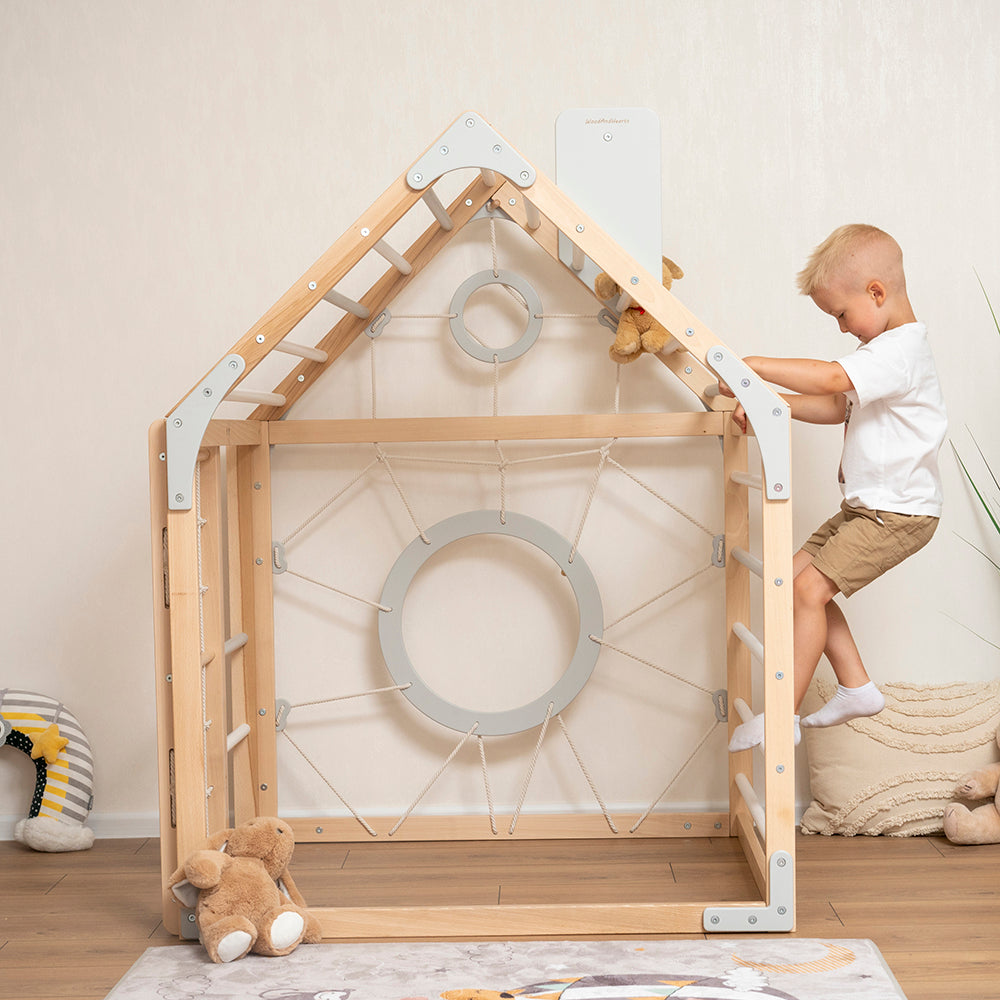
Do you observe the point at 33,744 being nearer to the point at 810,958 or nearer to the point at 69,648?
the point at 69,648

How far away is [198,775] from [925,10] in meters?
2.11

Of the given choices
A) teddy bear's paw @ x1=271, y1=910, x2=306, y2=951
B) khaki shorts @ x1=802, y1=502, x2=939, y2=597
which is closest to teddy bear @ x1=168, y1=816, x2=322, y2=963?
teddy bear's paw @ x1=271, y1=910, x2=306, y2=951

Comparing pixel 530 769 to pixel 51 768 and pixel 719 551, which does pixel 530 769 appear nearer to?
pixel 719 551

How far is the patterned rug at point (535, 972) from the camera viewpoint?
1513 millimetres

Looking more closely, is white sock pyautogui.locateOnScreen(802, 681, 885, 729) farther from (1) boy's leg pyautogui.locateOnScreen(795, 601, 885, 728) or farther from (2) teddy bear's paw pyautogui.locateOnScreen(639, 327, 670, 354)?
(2) teddy bear's paw pyautogui.locateOnScreen(639, 327, 670, 354)

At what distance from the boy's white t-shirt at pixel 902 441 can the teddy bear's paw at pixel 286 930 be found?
47.3 inches

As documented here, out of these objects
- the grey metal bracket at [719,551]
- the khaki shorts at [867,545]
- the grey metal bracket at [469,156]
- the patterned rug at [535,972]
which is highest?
the grey metal bracket at [469,156]

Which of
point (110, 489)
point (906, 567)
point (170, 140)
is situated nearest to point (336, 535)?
point (110, 489)

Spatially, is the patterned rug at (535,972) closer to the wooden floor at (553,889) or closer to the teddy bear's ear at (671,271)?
the wooden floor at (553,889)

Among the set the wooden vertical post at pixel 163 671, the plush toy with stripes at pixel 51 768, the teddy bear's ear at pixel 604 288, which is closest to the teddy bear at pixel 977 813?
the teddy bear's ear at pixel 604 288

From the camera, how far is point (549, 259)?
2262mm

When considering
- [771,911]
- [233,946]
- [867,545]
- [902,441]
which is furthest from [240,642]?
[902,441]

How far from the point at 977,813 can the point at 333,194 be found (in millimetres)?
1843

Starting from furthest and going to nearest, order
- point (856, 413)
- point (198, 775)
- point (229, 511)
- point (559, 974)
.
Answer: point (229, 511), point (856, 413), point (198, 775), point (559, 974)
